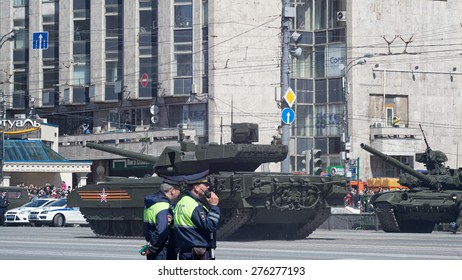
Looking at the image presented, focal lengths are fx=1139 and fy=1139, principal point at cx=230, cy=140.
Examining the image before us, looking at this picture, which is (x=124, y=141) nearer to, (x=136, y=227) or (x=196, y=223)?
(x=136, y=227)

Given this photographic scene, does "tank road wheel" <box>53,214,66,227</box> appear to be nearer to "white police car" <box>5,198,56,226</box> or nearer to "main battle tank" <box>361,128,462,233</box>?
"white police car" <box>5,198,56,226</box>

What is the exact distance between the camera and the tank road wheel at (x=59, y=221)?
44312mm

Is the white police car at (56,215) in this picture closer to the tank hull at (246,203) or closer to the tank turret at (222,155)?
the tank hull at (246,203)

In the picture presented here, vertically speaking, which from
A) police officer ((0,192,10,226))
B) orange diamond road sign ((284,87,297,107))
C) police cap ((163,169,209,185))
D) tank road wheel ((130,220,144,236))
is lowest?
police officer ((0,192,10,226))

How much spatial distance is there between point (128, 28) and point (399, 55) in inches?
629

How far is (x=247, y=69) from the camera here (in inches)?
2525

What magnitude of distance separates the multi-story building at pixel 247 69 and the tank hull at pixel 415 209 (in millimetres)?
26455

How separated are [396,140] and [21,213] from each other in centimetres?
2840

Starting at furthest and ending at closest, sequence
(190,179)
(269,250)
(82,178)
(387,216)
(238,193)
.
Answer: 1. (82,178)
2. (387,216)
3. (238,193)
4. (269,250)
5. (190,179)

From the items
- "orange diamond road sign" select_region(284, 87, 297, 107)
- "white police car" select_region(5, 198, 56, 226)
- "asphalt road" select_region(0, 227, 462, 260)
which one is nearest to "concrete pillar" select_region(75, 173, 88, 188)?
"white police car" select_region(5, 198, 56, 226)

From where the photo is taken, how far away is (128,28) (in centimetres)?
6638

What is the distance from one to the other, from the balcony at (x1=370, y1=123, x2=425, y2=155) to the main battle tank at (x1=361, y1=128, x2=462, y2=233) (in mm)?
29144

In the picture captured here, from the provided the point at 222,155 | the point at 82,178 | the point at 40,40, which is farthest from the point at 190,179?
the point at 40,40

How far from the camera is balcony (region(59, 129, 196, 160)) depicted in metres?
64.6
